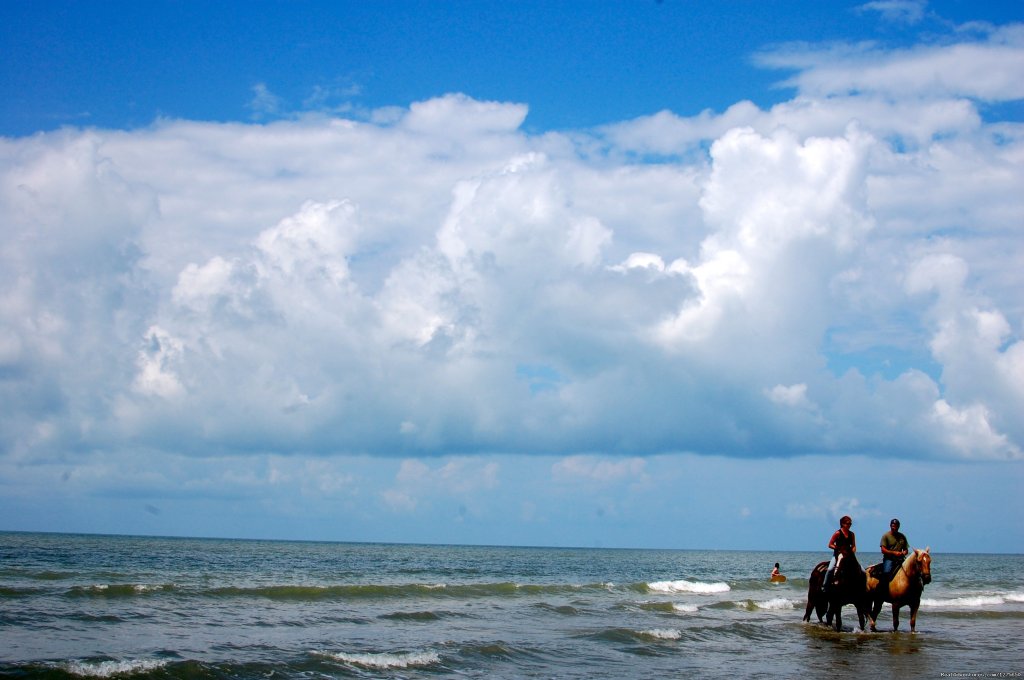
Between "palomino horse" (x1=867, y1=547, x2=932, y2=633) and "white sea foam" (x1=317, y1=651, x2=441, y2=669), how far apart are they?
12.8m

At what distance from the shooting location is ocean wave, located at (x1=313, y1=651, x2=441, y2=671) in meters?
16.7

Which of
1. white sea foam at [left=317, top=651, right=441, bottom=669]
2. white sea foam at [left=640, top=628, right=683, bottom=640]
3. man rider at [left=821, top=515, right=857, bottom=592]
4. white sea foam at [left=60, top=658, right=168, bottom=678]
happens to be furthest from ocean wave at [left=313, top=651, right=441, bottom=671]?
man rider at [left=821, top=515, right=857, bottom=592]

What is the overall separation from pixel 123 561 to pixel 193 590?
29168mm

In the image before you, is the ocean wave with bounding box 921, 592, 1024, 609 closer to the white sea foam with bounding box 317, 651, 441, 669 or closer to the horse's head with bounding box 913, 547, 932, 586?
the horse's head with bounding box 913, 547, 932, 586

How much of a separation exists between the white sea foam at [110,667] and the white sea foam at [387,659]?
10.8 feet

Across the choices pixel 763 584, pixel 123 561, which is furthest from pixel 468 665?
pixel 123 561

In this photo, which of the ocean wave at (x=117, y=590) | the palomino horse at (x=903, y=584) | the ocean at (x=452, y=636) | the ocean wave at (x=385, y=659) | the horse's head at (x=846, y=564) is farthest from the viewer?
the ocean wave at (x=117, y=590)

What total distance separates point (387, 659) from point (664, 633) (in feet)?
27.2

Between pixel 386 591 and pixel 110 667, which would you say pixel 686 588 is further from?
pixel 110 667

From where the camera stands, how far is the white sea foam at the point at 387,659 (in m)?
16.8

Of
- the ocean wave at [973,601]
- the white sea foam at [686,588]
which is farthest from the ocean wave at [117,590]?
the ocean wave at [973,601]

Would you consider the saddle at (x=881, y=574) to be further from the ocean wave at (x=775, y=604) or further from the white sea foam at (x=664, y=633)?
the ocean wave at (x=775, y=604)

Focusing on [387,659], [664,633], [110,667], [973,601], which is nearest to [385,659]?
[387,659]

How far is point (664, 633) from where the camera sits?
22.5 metres
